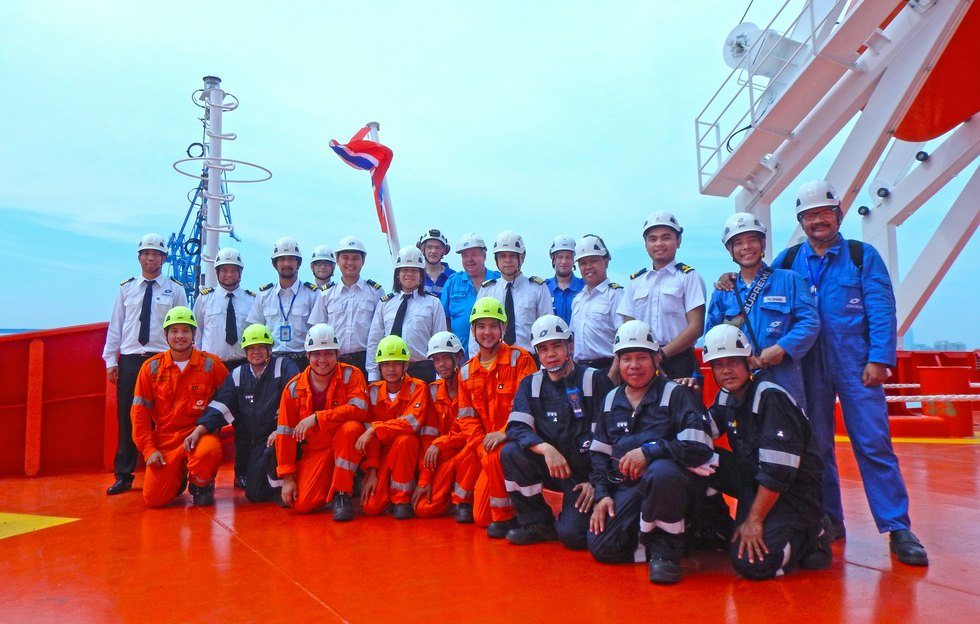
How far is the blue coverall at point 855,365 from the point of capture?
12.2 ft

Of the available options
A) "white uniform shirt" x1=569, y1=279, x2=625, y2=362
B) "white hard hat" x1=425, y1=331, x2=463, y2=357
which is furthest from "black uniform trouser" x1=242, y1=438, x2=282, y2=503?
"white uniform shirt" x1=569, y1=279, x2=625, y2=362

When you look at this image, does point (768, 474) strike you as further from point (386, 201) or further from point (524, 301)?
point (386, 201)

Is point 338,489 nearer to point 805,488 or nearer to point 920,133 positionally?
point 805,488

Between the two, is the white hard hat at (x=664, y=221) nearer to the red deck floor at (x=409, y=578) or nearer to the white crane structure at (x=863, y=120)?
the red deck floor at (x=409, y=578)

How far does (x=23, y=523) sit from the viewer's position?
5.02 m

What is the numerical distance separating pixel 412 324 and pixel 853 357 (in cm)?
365

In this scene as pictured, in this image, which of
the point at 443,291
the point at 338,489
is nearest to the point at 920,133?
the point at 443,291

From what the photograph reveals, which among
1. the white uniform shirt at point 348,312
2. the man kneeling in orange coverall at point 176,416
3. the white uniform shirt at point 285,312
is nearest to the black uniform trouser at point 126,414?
the man kneeling in orange coverall at point 176,416

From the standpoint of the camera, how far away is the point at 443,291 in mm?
6785

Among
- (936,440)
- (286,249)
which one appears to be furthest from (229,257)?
(936,440)

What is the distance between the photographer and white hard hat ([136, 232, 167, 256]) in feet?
21.8

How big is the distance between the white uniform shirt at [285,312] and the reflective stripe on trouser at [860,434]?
4.68 metres

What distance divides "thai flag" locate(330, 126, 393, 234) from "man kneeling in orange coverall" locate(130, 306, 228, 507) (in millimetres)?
5919

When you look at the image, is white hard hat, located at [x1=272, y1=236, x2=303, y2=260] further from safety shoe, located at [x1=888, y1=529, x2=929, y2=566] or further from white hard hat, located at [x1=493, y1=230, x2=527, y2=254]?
safety shoe, located at [x1=888, y1=529, x2=929, y2=566]
